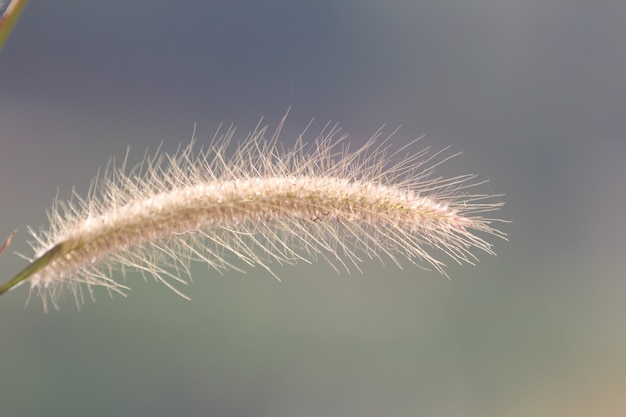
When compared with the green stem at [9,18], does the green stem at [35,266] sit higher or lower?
lower

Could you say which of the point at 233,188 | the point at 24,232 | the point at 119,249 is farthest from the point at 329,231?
the point at 24,232

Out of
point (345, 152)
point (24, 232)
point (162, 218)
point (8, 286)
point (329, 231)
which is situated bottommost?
point (8, 286)

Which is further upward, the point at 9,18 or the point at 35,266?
the point at 9,18

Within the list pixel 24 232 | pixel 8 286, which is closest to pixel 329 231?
pixel 8 286

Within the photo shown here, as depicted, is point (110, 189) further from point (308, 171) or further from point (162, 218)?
point (308, 171)

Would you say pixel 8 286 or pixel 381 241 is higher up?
pixel 381 241

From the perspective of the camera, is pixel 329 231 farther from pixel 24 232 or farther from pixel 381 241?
pixel 24 232

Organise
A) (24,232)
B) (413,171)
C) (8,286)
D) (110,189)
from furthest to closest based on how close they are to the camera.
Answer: (24,232), (413,171), (110,189), (8,286)

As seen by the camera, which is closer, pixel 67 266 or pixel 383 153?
pixel 67 266

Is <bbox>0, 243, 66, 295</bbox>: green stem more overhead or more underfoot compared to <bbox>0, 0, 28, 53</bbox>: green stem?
more underfoot

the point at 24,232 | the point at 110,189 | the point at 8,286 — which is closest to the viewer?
the point at 8,286
